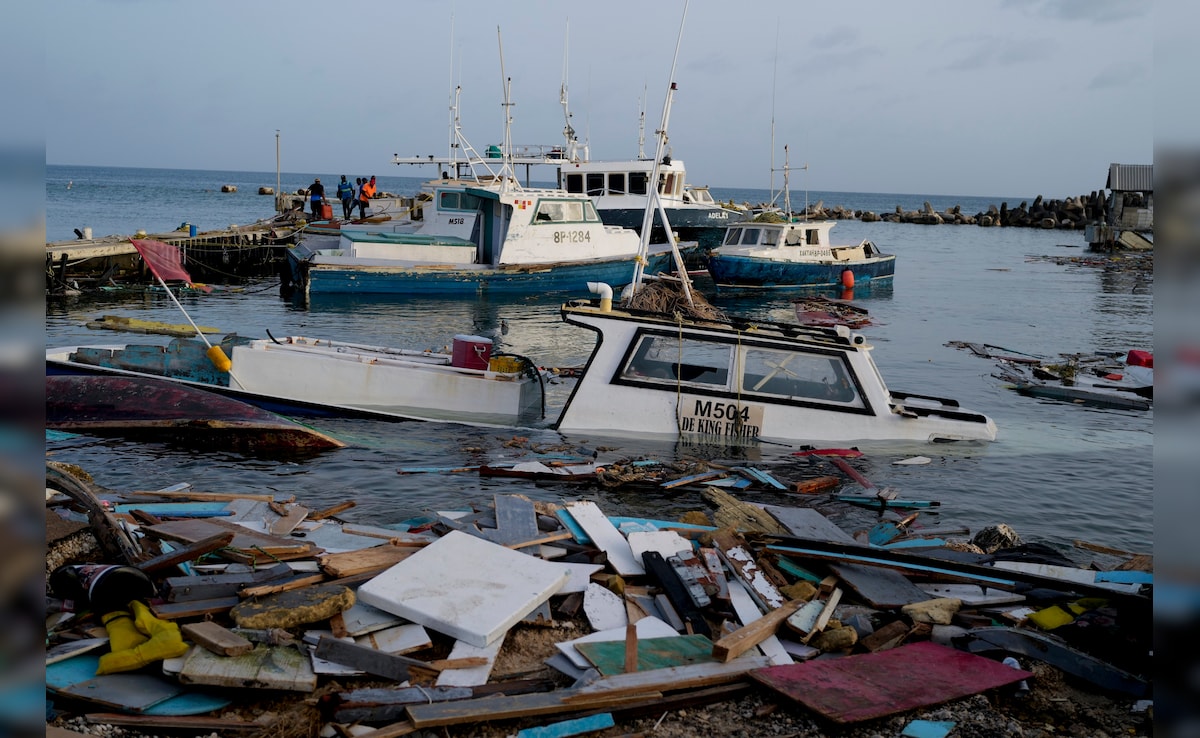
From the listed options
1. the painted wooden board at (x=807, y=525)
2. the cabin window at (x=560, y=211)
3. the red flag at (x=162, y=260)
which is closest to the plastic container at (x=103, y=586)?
the painted wooden board at (x=807, y=525)

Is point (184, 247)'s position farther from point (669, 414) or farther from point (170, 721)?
point (170, 721)

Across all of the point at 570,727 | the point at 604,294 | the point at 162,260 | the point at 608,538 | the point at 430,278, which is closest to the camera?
the point at 570,727

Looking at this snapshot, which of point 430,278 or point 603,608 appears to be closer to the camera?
point 603,608

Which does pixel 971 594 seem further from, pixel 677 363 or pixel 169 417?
pixel 169 417

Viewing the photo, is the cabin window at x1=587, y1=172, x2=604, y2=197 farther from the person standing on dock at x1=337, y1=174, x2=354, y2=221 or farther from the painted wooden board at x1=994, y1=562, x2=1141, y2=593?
the painted wooden board at x1=994, y1=562, x2=1141, y2=593

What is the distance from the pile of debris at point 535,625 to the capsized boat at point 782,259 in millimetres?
26776

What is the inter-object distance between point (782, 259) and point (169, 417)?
26.2 meters

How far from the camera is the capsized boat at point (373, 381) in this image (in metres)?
12.4

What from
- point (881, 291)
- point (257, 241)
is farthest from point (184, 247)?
point (881, 291)

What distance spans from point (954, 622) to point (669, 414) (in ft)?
16.8

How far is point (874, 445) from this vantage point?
11.0 metres

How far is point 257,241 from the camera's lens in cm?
3850

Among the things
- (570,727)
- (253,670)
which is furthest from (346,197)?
(570,727)

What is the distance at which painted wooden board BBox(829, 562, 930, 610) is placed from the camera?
6383mm
